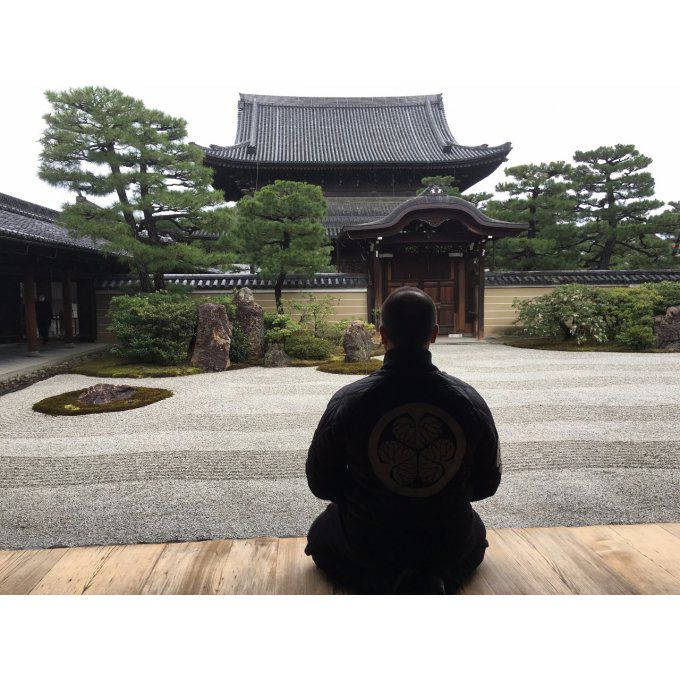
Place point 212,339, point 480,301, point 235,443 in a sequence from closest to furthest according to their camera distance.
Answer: point 235,443, point 212,339, point 480,301

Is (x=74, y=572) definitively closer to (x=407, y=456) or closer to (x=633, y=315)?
(x=407, y=456)

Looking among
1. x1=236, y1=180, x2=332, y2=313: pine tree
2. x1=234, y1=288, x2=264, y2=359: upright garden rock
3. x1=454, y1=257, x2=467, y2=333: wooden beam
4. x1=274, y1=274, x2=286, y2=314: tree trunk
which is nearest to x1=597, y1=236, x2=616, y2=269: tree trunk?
x1=454, y1=257, x2=467, y2=333: wooden beam

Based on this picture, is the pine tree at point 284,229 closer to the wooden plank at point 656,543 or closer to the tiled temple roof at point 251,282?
the tiled temple roof at point 251,282

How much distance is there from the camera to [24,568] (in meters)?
2.19

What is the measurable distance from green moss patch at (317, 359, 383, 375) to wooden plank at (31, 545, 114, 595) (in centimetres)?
677

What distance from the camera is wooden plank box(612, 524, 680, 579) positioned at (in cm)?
217

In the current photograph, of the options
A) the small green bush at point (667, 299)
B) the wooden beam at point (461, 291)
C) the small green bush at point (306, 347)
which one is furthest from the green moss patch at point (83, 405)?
the small green bush at point (667, 299)

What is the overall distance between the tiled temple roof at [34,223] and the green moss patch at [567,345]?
10353 millimetres

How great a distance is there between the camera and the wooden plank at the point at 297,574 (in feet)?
6.44

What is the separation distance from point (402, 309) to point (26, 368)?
8.94 m

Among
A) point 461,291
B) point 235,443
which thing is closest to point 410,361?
point 235,443

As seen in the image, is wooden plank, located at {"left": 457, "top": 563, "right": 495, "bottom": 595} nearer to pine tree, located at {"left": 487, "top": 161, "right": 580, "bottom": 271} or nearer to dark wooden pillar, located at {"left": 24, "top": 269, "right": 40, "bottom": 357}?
dark wooden pillar, located at {"left": 24, "top": 269, "right": 40, "bottom": 357}

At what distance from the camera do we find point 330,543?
1.95m

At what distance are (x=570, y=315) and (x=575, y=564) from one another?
37.2 feet
